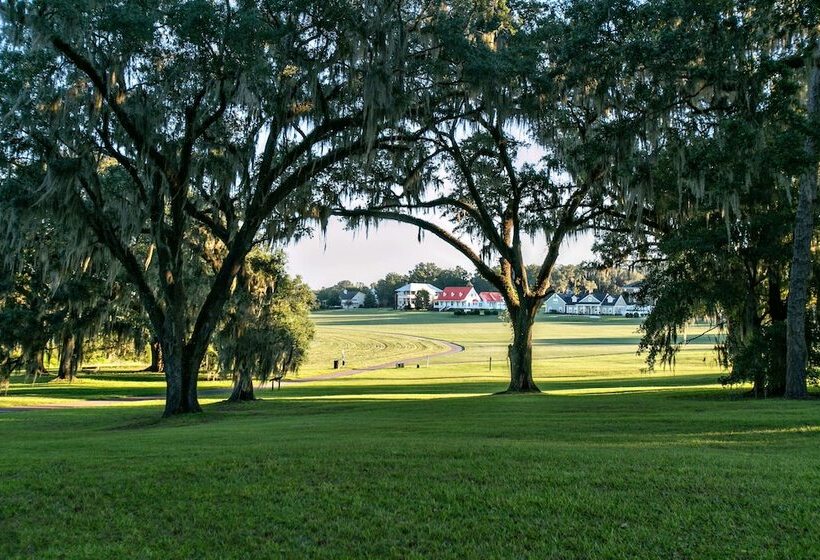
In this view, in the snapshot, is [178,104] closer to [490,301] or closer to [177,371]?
[177,371]

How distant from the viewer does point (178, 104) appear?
14.9 m

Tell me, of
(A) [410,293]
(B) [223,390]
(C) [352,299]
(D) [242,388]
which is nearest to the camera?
(D) [242,388]

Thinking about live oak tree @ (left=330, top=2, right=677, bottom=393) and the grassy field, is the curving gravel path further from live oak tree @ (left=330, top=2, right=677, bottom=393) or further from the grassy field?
the grassy field

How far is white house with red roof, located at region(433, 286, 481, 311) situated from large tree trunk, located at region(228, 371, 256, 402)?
411 feet

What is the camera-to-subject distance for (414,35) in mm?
14750

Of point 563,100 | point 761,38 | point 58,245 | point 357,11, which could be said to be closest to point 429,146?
point 563,100

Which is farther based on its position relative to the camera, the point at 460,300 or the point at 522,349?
the point at 460,300

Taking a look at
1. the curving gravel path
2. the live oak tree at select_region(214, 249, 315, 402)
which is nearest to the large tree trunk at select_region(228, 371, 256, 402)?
the live oak tree at select_region(214, 249, 315, 402)

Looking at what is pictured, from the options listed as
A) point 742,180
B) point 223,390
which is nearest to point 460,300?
point 223,390

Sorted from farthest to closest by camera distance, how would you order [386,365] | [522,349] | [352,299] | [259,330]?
[352,299]
[386,365]
[259,330]
[522,349]

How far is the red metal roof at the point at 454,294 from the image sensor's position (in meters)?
152

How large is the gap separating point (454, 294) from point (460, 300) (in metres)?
2.19

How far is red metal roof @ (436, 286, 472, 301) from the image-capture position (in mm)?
151500

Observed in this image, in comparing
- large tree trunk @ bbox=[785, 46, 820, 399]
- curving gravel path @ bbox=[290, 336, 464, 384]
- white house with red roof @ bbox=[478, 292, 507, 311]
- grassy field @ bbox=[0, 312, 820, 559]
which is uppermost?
white house with red roof @ bbox=[478, 292, 507, 311]
